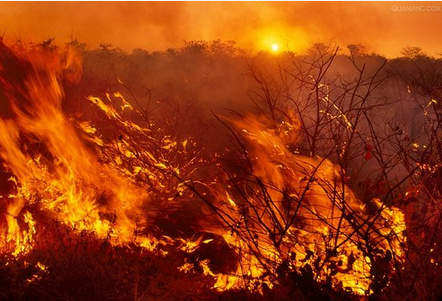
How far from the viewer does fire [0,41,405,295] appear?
468 cm

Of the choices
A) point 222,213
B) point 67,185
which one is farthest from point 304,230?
point 67,185

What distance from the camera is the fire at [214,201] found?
4.68 metres

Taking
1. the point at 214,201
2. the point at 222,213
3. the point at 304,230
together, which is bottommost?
the point at 304,230

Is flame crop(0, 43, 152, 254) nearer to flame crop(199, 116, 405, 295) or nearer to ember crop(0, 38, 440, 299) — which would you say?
ember crop(0, 38, 440, 299)

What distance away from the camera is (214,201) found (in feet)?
22.7

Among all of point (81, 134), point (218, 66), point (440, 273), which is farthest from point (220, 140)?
point (218, 66)

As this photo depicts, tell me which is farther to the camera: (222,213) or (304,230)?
(222,213)

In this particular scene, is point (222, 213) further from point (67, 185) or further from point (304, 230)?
point (67, 185)

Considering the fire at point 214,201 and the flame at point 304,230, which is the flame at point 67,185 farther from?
the flame at point 304,230

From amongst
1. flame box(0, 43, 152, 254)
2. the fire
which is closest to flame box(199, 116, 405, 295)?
the fire

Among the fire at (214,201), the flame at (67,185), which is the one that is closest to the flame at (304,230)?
the fire at (214,201)

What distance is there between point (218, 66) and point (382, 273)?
2551 cm

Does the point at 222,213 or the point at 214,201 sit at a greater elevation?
the point at 214,201

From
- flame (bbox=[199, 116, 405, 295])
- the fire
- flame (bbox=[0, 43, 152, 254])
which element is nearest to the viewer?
flame (bbox=[199, 116, 405, 295])
